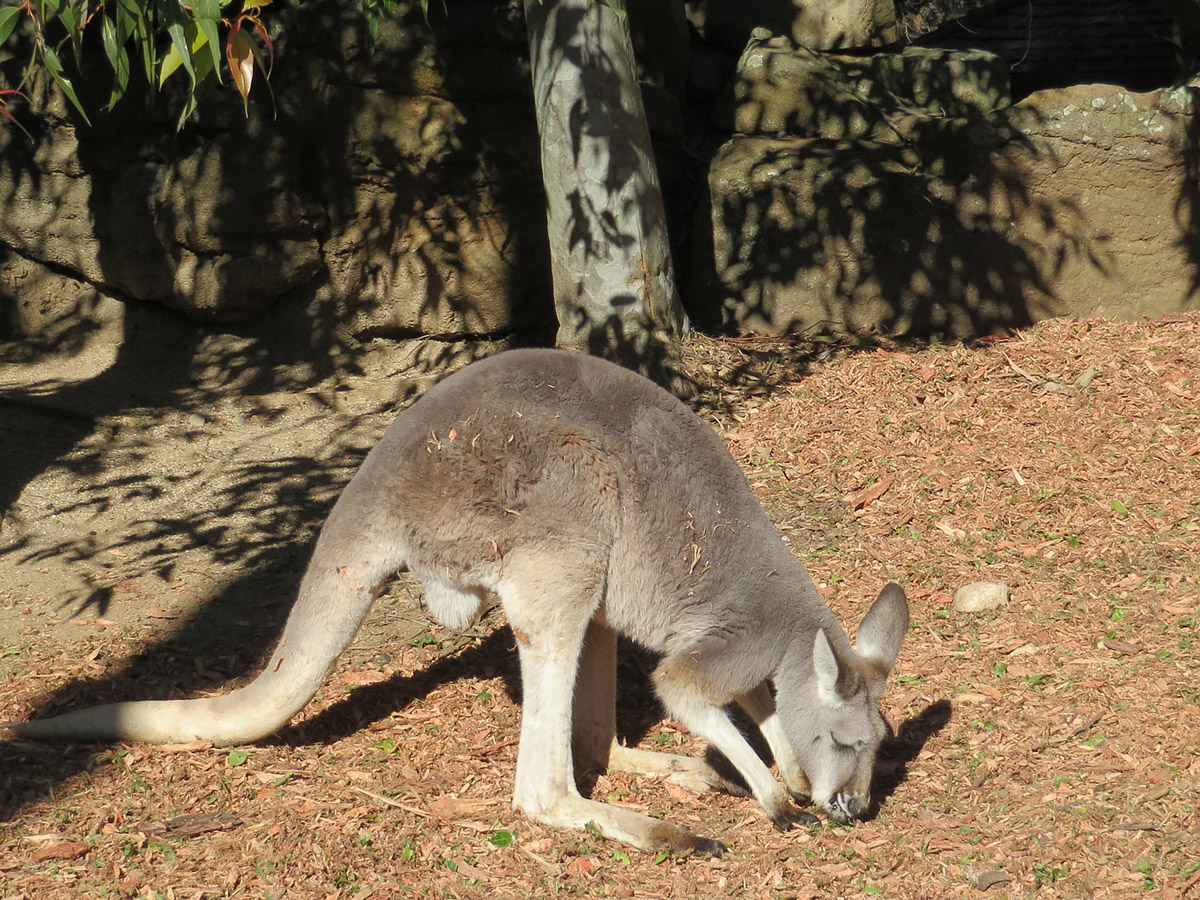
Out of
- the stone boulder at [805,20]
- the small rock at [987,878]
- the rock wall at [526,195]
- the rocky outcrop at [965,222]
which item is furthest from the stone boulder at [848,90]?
the small rock at [987,878]

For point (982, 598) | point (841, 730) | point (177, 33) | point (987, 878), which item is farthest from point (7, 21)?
point (982, 598)

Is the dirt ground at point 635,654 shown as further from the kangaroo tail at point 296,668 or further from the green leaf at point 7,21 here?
the green leaf at point 7,21

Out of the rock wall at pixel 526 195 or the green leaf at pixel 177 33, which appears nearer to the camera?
the green leaf at pixel 177 33

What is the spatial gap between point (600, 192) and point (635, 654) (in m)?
2.86

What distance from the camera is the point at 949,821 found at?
12.2 ft

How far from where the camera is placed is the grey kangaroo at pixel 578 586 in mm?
3711

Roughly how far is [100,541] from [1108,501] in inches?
204

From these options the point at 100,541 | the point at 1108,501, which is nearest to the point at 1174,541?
the point at 1108,501


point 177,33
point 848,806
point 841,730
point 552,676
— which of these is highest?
point 177,33

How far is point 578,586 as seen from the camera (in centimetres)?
371

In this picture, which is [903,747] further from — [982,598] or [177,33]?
[177,33]

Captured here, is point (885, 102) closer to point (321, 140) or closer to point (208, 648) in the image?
point (321, 140)

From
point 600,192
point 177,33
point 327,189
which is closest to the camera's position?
point 177,33

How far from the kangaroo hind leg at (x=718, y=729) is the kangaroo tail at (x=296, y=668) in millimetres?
1080
